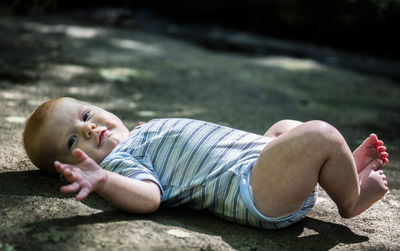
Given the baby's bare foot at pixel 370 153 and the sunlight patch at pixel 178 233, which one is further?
the baby's bare foot at pixel 370 153

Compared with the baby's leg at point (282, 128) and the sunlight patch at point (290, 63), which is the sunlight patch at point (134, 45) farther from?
the baby's leg at point (282, 128)

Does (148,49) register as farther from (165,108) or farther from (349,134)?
(349,134)

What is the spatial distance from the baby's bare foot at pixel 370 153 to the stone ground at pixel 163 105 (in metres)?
0.26

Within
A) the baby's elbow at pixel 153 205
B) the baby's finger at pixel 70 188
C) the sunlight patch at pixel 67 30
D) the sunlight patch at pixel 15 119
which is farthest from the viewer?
the sunlight patch at pixel 67 30

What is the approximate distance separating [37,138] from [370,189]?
1.49 metres

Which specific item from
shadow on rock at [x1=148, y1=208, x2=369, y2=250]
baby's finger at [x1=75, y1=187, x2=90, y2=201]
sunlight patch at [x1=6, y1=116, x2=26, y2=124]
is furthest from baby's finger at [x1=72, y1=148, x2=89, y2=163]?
sunlight patch at [x1=6, y1=116, x2=26, y2=124]

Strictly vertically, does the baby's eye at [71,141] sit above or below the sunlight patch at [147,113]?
above

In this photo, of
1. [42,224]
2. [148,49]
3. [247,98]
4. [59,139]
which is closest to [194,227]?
[42,224]

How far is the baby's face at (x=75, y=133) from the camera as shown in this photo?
2096mm

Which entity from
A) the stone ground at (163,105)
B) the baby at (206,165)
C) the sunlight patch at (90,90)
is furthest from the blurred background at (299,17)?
Result: the baby at (206,165)

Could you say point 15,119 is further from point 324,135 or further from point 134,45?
point 134,45

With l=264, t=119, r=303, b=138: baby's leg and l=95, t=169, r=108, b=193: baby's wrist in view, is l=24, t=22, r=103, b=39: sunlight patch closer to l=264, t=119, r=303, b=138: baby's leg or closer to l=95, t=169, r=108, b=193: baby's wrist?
l=264, t=119, r=303, b=138: baby's leg

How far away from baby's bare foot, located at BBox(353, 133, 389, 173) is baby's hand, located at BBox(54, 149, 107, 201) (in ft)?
3.81

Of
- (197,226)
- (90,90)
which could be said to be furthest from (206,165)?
(90,90)
